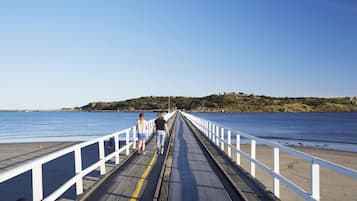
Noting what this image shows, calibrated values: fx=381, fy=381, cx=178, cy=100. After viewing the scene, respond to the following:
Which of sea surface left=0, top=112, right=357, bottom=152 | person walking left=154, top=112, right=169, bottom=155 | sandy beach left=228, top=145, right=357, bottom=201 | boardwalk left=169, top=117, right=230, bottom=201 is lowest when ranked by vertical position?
sea surface left=0, top=112, right=357, bottom=152

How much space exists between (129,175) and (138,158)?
161 inches

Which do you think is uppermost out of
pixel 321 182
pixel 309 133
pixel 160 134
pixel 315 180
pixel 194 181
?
pixel 315 180

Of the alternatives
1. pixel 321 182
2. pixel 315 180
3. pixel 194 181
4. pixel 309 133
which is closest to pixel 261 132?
pixel 309 133

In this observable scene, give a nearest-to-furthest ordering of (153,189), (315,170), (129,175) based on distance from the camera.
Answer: (315,170), (153,189), (129,175)

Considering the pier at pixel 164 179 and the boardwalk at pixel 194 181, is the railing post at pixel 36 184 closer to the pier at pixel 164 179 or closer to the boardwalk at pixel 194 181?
the pier at pixel 164 179

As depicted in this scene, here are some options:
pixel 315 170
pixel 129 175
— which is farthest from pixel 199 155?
pixel 315 170

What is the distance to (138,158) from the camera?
49.4ft

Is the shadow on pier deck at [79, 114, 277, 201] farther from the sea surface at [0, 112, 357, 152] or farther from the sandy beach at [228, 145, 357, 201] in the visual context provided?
the sea surface at [0, 112, 357, 152]

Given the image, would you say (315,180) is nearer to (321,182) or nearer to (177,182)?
(177,182)

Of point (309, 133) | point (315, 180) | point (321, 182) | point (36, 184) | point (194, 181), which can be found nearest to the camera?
point (315, 180)

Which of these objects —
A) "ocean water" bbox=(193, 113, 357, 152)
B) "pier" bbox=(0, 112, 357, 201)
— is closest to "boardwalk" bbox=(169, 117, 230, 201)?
"pier" bbox=(0, 112, 357, 201)

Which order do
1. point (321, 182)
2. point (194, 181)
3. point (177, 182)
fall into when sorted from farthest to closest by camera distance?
point (321, 182) → point (194, 181) → point (177, 182)

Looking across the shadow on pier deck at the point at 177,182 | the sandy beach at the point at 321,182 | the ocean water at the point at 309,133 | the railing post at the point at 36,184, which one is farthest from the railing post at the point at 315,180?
the ocean water at the point at 309,133

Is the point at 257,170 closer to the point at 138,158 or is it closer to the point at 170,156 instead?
the point at 170,156
